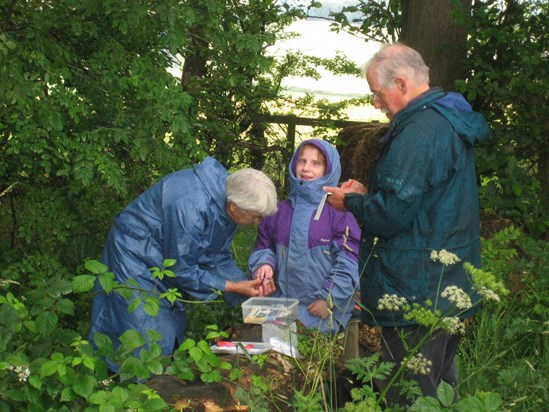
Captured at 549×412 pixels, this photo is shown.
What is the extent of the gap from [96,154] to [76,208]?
0.97 meters

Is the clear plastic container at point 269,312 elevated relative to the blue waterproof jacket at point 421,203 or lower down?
lower down

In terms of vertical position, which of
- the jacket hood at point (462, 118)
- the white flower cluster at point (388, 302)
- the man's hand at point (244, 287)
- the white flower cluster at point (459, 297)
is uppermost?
the jacket hood at point (462, 118)

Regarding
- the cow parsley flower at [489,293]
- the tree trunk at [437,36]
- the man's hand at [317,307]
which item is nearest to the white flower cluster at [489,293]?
the cow parsley flower at [489,293]

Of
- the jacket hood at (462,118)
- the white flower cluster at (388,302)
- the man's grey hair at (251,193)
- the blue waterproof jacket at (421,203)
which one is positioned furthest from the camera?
the man's grey hair at (251,193)

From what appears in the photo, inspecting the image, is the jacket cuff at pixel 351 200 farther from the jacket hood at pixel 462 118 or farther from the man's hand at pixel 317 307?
the man's hand at pixel 317 307

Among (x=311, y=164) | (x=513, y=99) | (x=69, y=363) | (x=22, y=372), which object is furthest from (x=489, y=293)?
(x=513, y=99)

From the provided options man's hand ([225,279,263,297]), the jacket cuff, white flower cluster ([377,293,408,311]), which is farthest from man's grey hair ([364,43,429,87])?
man's hand ([225,279,263,297])

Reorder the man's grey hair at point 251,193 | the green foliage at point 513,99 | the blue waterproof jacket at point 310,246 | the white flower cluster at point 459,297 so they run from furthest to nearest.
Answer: the green foliage at point 513,99, the blue waterproof jacket at point 310,246, the man's grey hair at point 251,193, the white flower cluster at point 459,297

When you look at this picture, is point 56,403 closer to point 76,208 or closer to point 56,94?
point 56,94

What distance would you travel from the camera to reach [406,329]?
12.0 ft

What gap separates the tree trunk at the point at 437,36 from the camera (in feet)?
27.2

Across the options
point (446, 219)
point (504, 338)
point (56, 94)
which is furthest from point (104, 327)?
point (504, 338)

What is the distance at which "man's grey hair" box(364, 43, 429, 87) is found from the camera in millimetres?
3680

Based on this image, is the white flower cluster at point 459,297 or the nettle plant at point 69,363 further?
the white flower cluster at point 459,297
